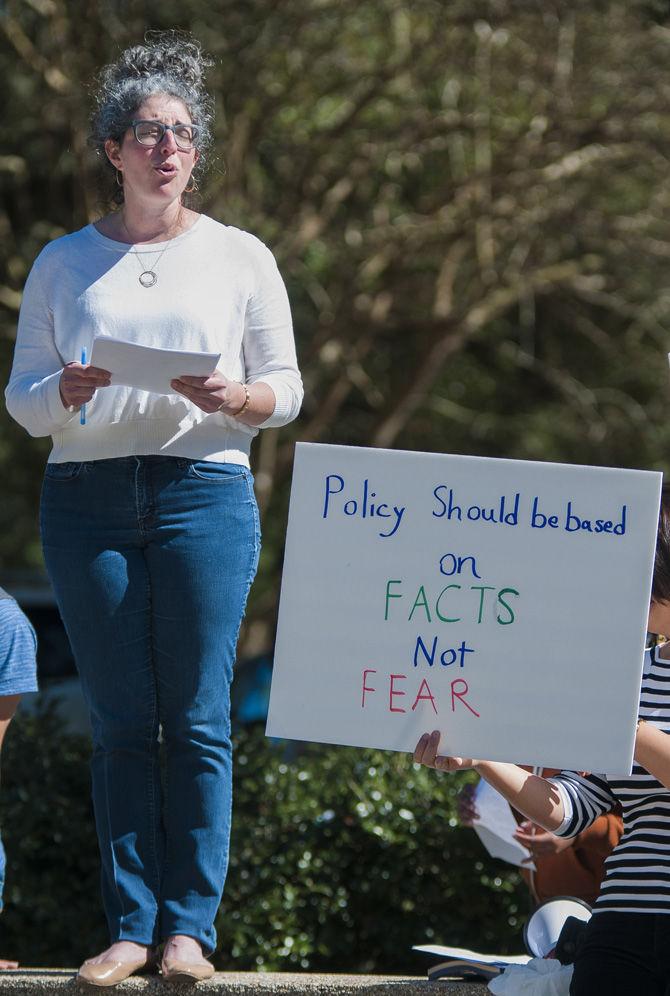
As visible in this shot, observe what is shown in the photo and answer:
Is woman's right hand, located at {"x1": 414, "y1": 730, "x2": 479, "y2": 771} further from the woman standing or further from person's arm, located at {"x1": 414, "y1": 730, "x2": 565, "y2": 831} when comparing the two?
the woman standing

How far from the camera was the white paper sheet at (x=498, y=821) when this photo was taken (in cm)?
A: 353

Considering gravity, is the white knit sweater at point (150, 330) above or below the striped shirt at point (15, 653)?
above

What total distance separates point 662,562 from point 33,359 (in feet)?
4.67

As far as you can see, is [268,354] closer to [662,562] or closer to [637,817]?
[662,562]

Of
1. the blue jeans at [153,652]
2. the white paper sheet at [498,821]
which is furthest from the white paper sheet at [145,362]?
the white paper sheet at [498,821]

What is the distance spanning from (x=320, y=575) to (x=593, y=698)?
0.57m

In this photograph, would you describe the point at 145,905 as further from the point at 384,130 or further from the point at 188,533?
the point at 384,130

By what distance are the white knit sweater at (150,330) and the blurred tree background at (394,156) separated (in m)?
3.20

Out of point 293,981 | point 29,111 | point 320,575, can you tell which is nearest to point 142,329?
point 320,575

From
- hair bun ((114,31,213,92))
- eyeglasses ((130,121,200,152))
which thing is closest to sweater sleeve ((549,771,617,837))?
eyeglasses ((130,121,200,152))

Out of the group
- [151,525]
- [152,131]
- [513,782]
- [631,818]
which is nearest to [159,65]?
[152,131]

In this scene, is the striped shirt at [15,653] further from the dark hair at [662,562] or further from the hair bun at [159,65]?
the dark hair at [662,562]

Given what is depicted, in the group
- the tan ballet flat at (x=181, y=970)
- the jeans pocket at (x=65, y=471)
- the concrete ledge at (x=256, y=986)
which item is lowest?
the concrete ledge at (x=256, y=986)

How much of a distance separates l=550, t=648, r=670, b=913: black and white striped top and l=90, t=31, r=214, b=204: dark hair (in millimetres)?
1580
